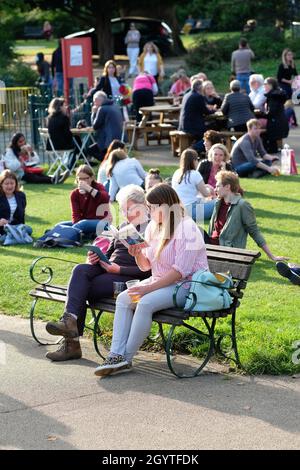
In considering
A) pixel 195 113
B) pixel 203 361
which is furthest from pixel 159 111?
pixel 203 361

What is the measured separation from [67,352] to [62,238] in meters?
4.56

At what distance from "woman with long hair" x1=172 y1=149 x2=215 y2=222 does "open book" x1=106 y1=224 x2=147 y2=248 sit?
4310 mm

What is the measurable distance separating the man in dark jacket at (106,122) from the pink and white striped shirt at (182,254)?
11.0 m

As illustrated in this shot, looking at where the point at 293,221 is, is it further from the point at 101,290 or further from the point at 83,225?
the point at 101,290

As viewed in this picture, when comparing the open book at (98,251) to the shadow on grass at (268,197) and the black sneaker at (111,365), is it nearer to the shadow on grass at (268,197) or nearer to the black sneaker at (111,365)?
the black sneaker at (111,365)

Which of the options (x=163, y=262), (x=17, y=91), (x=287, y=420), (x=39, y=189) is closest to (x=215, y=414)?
(x=287, y=420)

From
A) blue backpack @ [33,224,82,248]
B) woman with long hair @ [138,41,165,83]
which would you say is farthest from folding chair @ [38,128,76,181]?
woman with long hair @ [138,41,165,83]

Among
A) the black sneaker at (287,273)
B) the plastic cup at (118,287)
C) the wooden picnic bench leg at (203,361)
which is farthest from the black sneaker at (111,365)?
the black sneaker at (287,273)

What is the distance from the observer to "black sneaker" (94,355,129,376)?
297 inches

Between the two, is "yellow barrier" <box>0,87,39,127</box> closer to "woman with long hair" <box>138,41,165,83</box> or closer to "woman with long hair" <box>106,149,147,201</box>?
"woman with long hair" <box>138,41,165,83</box>

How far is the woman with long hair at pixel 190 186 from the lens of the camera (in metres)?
12.6

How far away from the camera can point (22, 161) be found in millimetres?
18031
